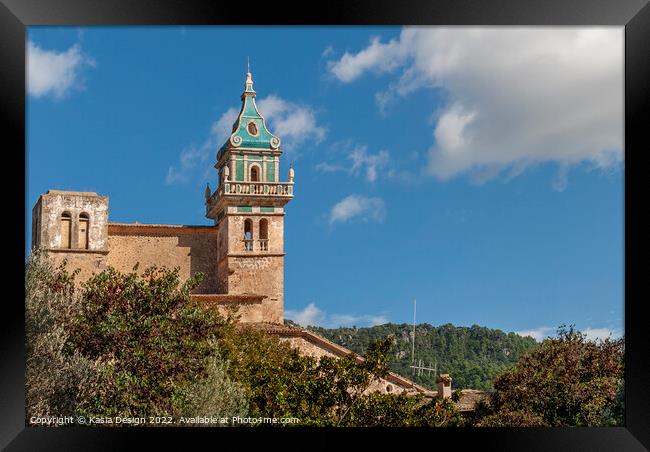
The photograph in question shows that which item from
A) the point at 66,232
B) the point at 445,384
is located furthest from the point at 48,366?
the point at 66,232

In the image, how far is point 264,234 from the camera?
1112 inches

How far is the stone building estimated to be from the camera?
84.4 feet

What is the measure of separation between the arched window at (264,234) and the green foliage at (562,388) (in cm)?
985

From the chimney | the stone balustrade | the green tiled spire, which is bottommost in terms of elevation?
the chimney

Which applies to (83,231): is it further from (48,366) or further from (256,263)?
(48,366)

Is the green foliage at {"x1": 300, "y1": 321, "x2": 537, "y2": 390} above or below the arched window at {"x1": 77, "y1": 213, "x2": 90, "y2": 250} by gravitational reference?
below

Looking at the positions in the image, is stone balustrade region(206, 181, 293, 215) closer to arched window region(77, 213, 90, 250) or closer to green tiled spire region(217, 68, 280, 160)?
green tiled spire region(217, 68, 280, 160)

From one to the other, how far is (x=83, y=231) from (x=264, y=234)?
5.00 meters

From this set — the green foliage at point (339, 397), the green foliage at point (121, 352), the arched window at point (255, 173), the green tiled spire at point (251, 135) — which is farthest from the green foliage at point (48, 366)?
the arched window at point (255, 173)

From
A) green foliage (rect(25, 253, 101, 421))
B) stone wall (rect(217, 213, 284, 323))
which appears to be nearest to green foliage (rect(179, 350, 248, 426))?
green foliage (rect(25, 253, 101, 421))

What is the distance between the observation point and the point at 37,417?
12250 mm

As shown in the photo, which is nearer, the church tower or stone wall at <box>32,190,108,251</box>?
stone wall at <box>32,190,108,251</box>

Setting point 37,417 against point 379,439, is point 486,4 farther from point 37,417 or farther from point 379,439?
point 37,417

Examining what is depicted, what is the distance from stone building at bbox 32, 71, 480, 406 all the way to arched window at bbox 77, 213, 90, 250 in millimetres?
26
